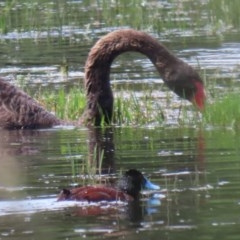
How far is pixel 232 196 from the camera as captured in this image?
870 centimetres

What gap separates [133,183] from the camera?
887cm

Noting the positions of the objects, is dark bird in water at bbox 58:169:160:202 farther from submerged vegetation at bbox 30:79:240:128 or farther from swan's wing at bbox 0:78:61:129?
swan's wing at bbox 0:78:61:129

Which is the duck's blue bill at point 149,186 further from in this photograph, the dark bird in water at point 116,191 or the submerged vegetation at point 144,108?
the submerged vegetation at point 144,108

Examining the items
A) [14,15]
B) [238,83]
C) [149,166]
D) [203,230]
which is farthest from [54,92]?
[14,15]

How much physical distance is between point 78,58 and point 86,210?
1168 cm

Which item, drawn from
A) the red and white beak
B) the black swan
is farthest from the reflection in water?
the red and white beak

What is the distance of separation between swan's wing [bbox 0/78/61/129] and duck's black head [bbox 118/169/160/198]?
4993 millimetres

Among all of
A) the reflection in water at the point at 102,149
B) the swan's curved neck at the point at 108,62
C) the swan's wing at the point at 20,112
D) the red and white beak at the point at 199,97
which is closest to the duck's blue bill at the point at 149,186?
the reflection in water at the point at 102,149

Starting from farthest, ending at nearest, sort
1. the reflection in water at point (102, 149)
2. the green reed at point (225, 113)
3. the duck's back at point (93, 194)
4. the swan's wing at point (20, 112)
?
the swan's wing at point (20, 112) → the green reed at point (225, 113) → the reflection in water at point (102, 149) → the duck's back at point (93, 194)

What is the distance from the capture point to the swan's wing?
13875mm

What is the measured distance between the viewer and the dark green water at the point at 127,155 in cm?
796

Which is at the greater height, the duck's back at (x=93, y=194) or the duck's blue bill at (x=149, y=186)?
the duck's back at (x=93, y=194)

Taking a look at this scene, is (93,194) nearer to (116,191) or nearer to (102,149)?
(116,191)

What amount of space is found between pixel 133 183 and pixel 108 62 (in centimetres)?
608
